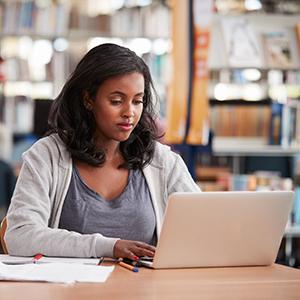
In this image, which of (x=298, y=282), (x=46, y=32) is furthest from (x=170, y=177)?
(x=46, y=32)

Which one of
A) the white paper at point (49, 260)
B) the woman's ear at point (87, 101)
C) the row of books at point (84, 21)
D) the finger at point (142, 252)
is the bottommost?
the white paper at point (49, 260)

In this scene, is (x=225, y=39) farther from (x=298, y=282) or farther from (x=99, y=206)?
(x=298, y=282)

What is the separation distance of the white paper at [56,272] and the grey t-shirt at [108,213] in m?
0.36

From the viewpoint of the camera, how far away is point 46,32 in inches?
293

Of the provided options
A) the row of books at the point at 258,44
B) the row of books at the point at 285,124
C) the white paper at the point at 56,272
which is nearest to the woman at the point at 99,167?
the white paper at the point at 56,272

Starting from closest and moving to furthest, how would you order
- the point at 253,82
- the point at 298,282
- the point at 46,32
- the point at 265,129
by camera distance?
1. the point at 298,282
2. the point at 265,129
3. the point at 253,82
4. the point at 46,32

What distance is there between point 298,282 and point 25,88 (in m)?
6.12

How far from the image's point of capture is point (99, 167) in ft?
7.86

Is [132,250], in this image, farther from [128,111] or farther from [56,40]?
[56,40]

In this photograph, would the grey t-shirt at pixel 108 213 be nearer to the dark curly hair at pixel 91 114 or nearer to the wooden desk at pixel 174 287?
the dark curly hair at pixel 91 114

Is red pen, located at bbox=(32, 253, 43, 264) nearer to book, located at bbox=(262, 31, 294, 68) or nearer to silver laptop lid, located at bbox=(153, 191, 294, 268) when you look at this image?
silver laptop lid, located at bbox=(153, 191, 294, 268)

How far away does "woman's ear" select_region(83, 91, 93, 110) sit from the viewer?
7.84 ft

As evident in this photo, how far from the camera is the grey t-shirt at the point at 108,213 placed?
2309mm

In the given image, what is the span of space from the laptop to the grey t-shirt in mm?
310
